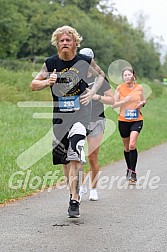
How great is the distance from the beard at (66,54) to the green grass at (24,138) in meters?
2.26

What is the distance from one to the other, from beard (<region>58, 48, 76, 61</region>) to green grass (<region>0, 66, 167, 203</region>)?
2.26 m

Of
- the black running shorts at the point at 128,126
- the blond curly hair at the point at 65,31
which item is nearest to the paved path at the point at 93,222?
the black running shorts at the point at 128,126

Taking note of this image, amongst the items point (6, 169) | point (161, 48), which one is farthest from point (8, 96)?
point (161, 48)

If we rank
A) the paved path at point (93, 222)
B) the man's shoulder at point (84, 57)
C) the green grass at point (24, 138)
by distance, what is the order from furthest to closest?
the green grass at point (24, 138) < the man's shoulder at point (84, 57) < the paved path at point (93, 222)

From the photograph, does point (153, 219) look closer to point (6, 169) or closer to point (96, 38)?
point (6, 169)

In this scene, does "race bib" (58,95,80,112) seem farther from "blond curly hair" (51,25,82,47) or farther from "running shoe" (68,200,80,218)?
"running shoe" (68,200,80,218)

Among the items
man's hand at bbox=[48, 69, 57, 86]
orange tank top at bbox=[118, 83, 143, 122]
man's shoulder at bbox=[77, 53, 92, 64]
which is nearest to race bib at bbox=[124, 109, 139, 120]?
orange tank top at bbox=[118, 83, 143, 122]

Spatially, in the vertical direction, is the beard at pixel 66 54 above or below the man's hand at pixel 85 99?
above

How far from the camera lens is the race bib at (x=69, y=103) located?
727cm

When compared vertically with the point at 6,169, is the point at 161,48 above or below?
above

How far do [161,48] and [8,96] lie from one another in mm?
81943

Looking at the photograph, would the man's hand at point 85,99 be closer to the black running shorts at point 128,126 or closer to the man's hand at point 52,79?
the man's hand at point 52,79

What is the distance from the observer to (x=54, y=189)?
9.70 metres

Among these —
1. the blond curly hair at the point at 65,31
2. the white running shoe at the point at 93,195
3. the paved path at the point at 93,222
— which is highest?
the blond curly hair at the point at 65,31
